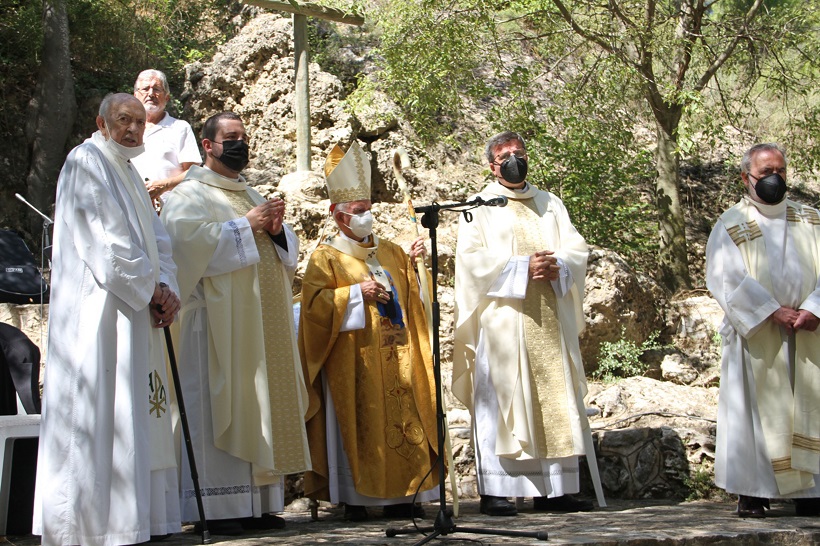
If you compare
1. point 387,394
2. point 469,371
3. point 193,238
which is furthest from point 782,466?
point 193,238

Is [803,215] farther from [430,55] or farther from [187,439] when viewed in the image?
[430,55]

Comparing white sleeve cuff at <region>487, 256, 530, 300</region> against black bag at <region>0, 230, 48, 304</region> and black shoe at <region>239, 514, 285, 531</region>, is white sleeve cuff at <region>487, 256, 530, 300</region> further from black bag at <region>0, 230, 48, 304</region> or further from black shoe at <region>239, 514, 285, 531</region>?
black bag at <region>0, 230, 48, 304</region>

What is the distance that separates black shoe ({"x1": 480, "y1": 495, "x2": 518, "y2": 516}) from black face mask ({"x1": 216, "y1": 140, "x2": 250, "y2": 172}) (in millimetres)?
2701

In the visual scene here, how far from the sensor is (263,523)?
5.79 m

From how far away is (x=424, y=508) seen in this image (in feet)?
22.2

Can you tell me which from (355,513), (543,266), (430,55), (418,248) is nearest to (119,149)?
Result: (418,248)

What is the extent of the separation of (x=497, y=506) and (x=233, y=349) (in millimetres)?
1982

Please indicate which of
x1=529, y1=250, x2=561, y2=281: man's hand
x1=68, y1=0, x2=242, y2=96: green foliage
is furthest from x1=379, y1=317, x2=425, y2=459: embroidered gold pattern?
x1=68, y1=0, x2=242, y2=96: green foliage

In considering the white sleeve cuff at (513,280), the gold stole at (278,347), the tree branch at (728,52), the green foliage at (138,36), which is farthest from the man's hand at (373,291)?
the green foliage at (138,36)

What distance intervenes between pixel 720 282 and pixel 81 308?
13.3ft

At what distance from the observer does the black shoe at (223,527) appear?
5.44 meters

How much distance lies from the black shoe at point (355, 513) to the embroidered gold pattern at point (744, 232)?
3.06 m

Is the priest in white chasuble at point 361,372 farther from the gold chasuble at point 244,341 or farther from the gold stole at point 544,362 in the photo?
the gold stole at point 544,362

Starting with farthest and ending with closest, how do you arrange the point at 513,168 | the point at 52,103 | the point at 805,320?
the point at 52,103 < the point at 513,168 < the point at 805,320
